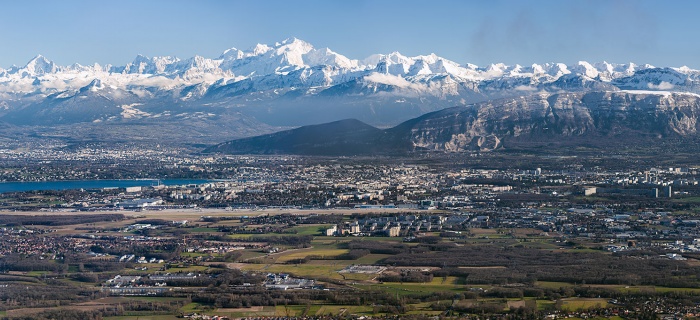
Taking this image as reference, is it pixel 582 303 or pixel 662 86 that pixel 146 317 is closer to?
pixel 582 303

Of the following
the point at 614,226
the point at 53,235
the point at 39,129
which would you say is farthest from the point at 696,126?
the point at 39,129

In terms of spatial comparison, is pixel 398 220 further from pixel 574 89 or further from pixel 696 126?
pixel 574 89

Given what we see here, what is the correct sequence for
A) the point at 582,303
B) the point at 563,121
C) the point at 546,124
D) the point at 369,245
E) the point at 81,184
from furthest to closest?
the point at 546,124
the point at 563,121
the point at 81,184
the point at 369,245
the point at 582,303

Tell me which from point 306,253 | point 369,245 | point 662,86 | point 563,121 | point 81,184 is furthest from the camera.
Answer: point 662,86

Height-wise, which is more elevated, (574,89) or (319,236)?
(574,89)

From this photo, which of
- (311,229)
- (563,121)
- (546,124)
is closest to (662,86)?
(563,121)

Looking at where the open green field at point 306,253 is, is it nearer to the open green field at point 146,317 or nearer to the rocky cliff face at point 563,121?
the open green field at point 146,317

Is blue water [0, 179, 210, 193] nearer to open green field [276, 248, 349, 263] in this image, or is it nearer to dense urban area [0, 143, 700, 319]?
dense urban area [0, 143, 700, 319]

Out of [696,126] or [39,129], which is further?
[39,129]
